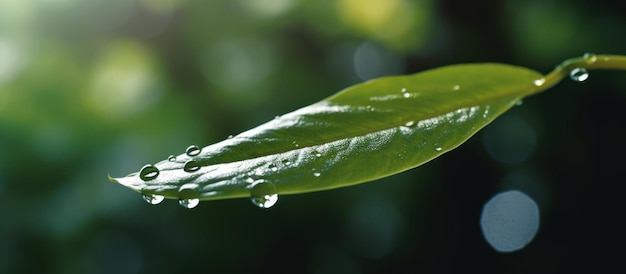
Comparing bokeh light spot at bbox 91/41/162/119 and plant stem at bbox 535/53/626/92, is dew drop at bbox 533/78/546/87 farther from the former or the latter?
bokeh light spot at bbox 91/41/162/119

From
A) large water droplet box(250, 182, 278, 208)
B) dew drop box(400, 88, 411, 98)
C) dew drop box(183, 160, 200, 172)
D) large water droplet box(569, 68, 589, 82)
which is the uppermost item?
large water droplet box(569, 68, 589, 82)

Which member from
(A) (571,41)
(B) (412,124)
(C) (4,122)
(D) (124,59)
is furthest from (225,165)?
(A) (571,41)

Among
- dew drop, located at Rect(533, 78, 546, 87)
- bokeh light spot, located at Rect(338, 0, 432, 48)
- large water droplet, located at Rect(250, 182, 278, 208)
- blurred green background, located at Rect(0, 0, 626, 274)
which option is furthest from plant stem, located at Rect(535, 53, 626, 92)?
bokeh light spot, located at Rect(338, 0, 432, 48)

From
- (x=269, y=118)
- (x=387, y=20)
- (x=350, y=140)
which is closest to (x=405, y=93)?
(x=350, y=140)

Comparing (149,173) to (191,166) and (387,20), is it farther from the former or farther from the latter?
(387,20)

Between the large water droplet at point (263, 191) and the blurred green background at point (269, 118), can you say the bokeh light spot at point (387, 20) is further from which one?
the large water droplet at point (263, 191)
